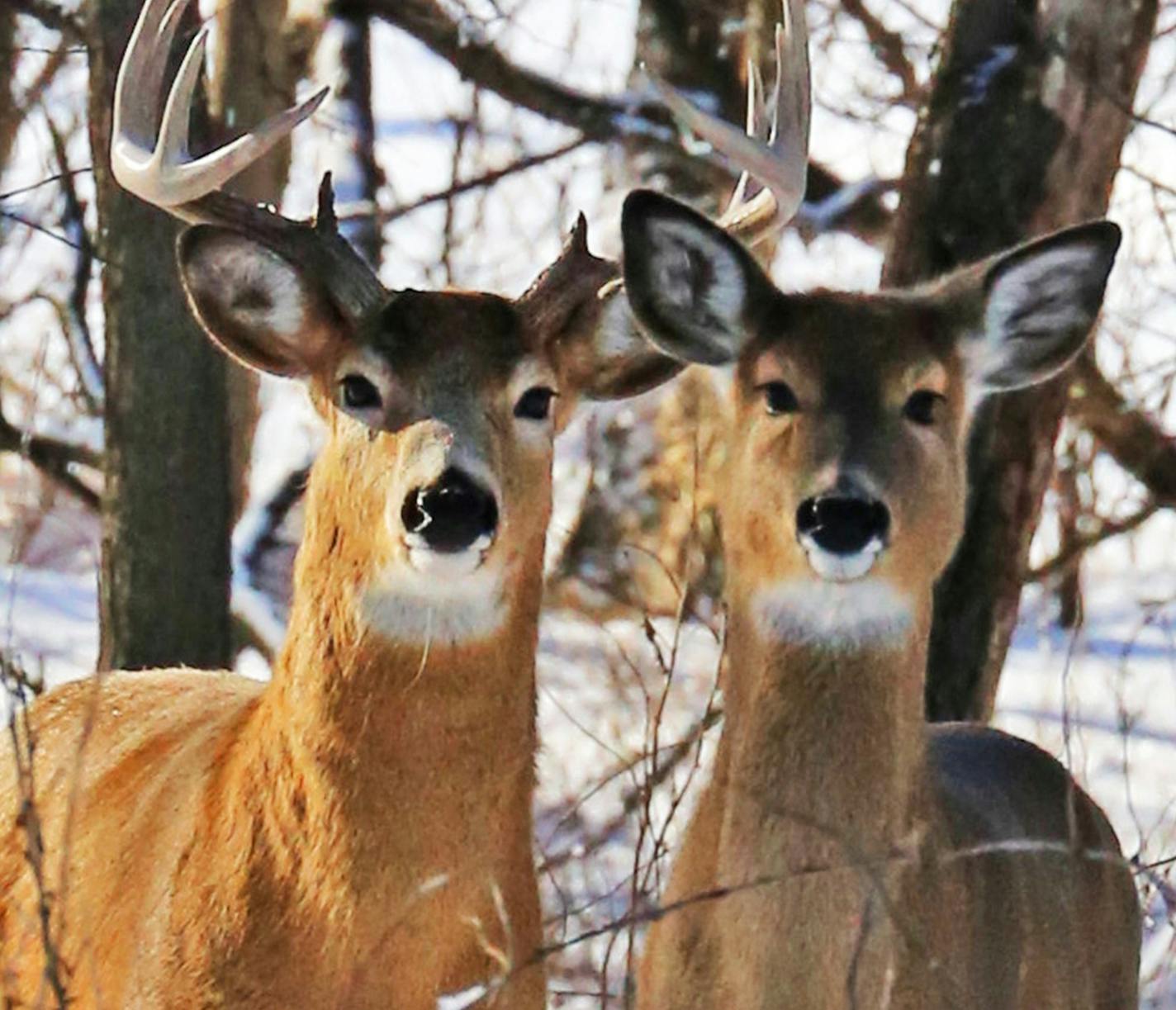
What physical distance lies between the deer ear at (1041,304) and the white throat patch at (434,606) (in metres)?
1.35

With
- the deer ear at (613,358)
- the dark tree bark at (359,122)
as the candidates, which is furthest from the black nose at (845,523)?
the dark tree bark at (359,122)

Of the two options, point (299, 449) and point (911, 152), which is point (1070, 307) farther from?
point (299, 449)

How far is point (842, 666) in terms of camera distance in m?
5.94

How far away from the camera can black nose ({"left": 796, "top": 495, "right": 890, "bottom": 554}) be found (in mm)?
5793

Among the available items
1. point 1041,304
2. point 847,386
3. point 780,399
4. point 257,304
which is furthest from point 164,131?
point 1041,304

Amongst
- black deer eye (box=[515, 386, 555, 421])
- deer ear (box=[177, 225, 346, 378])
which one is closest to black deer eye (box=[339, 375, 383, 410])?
deer ear (box=[177, 225, 346, 378])

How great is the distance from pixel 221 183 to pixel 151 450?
215 cm

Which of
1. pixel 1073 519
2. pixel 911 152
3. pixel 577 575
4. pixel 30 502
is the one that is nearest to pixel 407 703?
pixel 911 152

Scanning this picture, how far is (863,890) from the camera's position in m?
5.85

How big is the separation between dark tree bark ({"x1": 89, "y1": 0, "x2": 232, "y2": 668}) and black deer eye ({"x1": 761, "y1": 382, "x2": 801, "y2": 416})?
2511 mm

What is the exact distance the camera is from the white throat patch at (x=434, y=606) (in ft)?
18.8

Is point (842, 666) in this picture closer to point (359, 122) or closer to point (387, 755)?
point (387, 755)

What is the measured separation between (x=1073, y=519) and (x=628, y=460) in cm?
344

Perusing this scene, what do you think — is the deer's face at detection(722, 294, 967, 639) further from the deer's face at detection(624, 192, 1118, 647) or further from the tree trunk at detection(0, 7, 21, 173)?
the tree trunk at detection(0, 7, 21, 173)
